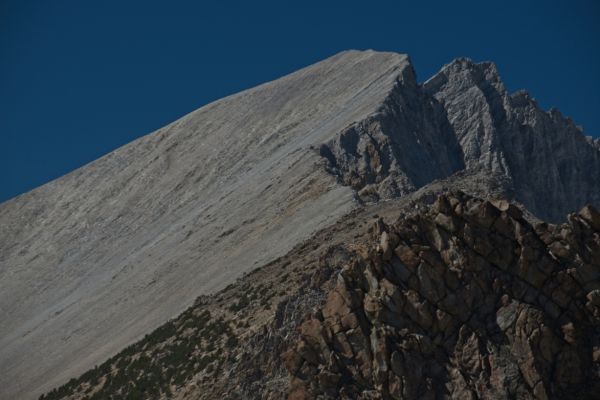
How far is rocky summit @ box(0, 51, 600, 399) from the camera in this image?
3525cm

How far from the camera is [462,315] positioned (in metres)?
35.7

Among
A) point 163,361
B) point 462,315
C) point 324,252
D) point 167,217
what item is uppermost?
point 167,217

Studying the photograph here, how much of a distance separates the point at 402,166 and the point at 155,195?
31.0 meters

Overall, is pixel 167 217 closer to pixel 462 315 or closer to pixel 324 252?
pixel 324 252

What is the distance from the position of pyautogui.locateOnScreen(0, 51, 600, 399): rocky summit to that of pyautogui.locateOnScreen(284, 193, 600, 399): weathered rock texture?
0.23 feet

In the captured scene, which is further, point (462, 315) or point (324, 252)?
point (324, 252)

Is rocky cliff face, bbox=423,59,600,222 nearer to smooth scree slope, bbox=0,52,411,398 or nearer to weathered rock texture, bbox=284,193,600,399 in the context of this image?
smooth scree slope, bbox=0,52,411,398

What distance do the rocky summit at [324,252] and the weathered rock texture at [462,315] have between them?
0.07 m

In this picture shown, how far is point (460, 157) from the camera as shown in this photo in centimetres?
10112

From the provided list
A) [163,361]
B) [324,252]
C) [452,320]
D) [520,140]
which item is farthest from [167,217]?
[452,320]

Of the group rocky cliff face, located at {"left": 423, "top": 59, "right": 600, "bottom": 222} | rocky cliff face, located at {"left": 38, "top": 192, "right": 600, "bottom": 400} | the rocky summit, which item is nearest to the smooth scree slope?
the rocky summit

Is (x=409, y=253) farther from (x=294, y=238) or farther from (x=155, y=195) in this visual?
(x=155, y=195)

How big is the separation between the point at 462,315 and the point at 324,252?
14635 millimetres

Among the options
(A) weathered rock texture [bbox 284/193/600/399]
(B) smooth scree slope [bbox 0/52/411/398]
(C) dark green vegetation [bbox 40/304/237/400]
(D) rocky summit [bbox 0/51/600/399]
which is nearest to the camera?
(A) weathered rock texture [bbox 284/193/600/399]
